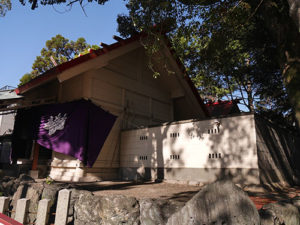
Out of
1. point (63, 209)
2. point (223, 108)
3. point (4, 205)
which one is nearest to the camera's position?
point (63, 209)

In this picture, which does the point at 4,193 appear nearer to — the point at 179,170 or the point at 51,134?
the point at 51,134

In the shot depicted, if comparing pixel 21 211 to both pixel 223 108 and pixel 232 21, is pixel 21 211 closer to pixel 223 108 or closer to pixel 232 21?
pixel 232 21

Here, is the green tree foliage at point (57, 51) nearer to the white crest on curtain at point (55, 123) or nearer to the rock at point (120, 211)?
the white crest on curtain at point (55, 123)

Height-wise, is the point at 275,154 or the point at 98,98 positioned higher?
the point at 98,98

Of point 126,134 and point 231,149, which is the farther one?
point 126,134

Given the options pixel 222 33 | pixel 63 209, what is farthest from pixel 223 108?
pixel 63 209

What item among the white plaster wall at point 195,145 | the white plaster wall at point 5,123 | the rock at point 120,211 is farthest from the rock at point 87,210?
the white plaster wall at point 5,123

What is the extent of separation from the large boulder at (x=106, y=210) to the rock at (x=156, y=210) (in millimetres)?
160

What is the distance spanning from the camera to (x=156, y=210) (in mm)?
3654

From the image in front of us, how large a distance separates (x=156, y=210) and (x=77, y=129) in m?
7.41

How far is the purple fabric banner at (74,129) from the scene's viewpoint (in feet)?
32.9

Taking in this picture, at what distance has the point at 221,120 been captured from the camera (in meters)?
8.61

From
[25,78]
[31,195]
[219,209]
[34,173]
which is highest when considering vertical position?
[25,78]

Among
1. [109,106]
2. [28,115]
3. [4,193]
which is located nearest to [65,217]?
[4,193]
